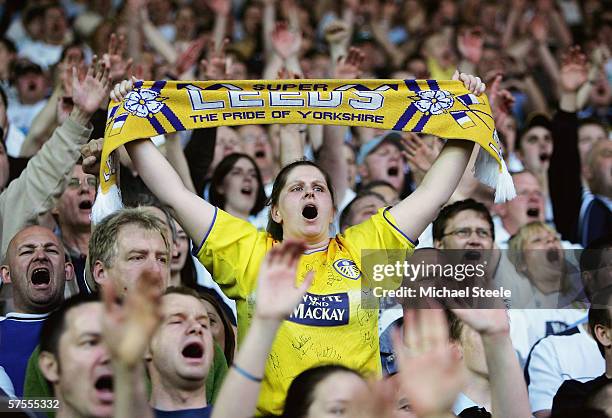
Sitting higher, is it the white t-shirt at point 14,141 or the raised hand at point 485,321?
the white t-shirt at point 14,141

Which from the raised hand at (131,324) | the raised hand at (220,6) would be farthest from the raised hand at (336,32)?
the raised hand at (131,324)

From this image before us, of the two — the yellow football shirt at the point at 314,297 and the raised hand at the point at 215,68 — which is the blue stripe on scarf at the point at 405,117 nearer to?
the yellow football shirt at the point at 314,297

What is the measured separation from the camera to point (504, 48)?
10.0 meters

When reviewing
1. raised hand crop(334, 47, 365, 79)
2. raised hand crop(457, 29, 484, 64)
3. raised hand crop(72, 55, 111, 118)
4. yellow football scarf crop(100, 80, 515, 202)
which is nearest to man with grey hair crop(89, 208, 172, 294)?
yellow football scarf crop(100, 80, 515, 202)

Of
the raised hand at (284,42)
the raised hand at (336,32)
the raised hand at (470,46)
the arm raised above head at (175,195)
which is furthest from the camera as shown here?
the raised hand at (470,46)

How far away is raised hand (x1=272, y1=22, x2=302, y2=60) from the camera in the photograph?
24.9ft

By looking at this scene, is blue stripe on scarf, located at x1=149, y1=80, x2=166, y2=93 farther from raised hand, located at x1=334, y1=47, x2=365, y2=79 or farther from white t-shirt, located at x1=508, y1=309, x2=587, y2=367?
white t-shirt, located at x1=508, y1=309, x2=587, y2=367

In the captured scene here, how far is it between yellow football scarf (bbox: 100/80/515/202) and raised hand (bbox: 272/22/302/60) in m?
2.91

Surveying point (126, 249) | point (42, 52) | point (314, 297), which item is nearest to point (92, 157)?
point (126, 249)

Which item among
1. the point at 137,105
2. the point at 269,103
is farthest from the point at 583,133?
the point at 137,105

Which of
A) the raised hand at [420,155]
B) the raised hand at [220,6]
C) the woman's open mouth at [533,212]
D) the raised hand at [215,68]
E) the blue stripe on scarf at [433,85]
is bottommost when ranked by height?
the blue stripe on scarf at [433,85]

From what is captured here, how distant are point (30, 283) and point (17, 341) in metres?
0.36

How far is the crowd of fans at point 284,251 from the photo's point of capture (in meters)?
3.49

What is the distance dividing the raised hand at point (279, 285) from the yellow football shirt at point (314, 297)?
0.63 meters
